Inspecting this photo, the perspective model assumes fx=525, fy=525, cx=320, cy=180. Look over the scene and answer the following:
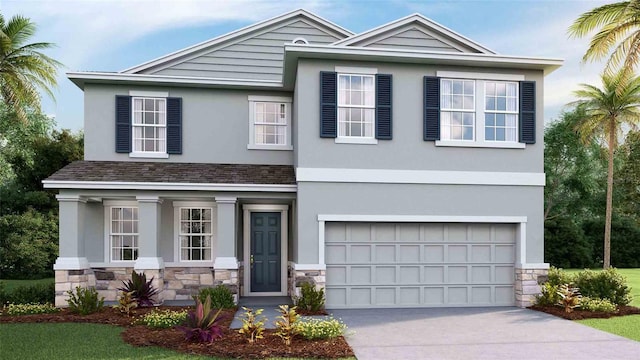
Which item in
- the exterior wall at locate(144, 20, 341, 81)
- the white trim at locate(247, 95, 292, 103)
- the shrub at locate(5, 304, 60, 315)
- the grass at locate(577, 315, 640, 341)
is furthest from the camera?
the exterior wall at locate(144, 20, 341, 81)

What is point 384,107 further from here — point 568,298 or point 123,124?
point 123,124

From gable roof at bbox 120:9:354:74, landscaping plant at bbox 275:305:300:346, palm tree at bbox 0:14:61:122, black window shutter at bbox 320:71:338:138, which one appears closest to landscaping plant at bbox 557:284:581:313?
black window shutter at bbox 320:71:338:138

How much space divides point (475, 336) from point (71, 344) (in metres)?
7.39

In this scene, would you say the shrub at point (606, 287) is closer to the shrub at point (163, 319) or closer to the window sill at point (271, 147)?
the window sill at point (271, 147)

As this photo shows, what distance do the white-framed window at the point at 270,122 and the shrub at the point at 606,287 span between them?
876 centimetres

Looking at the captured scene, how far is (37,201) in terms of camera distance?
23938mm

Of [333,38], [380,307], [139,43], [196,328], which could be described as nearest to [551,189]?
[333,38]

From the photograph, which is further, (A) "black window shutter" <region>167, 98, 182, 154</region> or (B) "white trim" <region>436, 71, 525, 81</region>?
(A) "black window shutter" <region>167, 98, 182, 154</region>

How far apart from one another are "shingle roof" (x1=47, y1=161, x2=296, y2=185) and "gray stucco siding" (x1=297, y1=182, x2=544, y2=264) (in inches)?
49.6

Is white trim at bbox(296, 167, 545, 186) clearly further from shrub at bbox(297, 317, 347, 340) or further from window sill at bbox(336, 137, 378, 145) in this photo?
shrub at bbox(297, 317, 347, 340)

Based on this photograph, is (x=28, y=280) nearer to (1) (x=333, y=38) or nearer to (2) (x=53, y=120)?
(2) (x=53, y=120)

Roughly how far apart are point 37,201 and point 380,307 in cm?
1817

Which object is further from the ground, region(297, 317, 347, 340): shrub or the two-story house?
the two-story house

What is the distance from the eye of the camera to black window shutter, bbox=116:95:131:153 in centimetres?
1485
